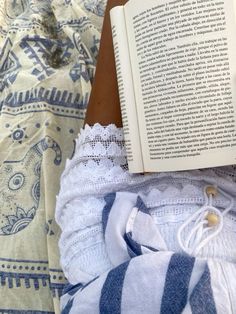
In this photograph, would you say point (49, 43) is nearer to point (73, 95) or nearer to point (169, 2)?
point (73, 95)

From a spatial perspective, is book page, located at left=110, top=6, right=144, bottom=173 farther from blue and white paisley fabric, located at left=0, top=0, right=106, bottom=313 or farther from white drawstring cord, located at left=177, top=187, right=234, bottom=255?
blue and white paisley fabric, located at left=0, top=0, right=106, bottom=313

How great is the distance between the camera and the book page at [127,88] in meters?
0.56

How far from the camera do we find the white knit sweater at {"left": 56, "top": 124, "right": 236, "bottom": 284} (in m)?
0.54

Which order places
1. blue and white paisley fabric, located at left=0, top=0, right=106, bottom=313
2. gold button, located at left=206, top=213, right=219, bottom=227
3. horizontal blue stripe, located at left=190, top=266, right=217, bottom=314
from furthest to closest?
blue and white paisley fabric, located at left=0, top=0, right=106, bottom=313 → gold button, located at left=206, top=213, right=219, bottom=227 → horizontal blue stripe, located at left=190, top=266, right=217, bottom=314

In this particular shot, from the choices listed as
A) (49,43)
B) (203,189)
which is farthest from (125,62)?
(49,43)

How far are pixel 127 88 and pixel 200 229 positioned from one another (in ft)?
0.60

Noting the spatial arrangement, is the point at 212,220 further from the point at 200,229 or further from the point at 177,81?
the point at 177,81

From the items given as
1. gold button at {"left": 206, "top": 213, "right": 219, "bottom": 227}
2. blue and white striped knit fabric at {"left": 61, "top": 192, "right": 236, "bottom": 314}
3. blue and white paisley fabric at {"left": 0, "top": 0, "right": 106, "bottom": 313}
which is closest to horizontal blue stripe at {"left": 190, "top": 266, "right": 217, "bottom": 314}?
blue and white striped knit fabric at {"left": 61, "top": 192, "right": 236, "bottom": 314}

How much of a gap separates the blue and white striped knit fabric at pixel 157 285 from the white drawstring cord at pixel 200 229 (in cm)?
2

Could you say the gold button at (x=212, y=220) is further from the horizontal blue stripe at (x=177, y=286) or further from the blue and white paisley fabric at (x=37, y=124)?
the blue and white paisley fabric at (x=37, y=124)

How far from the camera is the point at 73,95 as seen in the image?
2.64 ft

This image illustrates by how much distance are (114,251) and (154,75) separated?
0.65 ft

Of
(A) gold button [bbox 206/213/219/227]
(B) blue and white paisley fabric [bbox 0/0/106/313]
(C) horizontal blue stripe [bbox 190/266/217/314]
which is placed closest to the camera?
(C) horizontal blue stripe [bbox 190/266/217/314]

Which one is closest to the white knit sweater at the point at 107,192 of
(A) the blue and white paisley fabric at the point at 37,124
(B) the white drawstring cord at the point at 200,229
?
(B) the white drawstring cord at the point at 200,229
